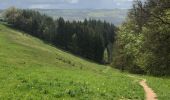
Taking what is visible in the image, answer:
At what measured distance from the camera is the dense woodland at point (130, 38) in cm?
3875

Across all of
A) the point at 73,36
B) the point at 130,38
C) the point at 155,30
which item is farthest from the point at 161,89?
the point at 73,36

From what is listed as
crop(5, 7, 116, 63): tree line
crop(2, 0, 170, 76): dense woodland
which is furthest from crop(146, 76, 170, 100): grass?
crop(5, 7, 116, 63): tree line

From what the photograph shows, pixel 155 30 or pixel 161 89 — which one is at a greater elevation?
pixel 155 30

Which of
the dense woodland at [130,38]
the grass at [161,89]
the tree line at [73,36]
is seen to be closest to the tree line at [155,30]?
the dense woodland at [130,38]

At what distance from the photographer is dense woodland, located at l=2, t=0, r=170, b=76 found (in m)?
38.8

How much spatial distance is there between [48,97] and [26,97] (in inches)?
51.0

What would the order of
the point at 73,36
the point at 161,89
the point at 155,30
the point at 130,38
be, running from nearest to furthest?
the point at 161,89 < the point at 155,30 < the point at 130,38 < the point at 73,36

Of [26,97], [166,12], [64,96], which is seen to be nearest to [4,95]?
[26,97]

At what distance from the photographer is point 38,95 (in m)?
21.7

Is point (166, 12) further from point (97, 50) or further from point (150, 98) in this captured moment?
point (97, 50)

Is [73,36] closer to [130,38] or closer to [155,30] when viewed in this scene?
[130,38]

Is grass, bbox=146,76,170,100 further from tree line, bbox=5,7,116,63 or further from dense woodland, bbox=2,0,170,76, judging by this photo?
tree line, bbox=5,7,116,63

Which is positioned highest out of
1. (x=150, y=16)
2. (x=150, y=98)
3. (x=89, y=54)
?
(x=150, y=16)

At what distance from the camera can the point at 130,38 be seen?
65.2m
